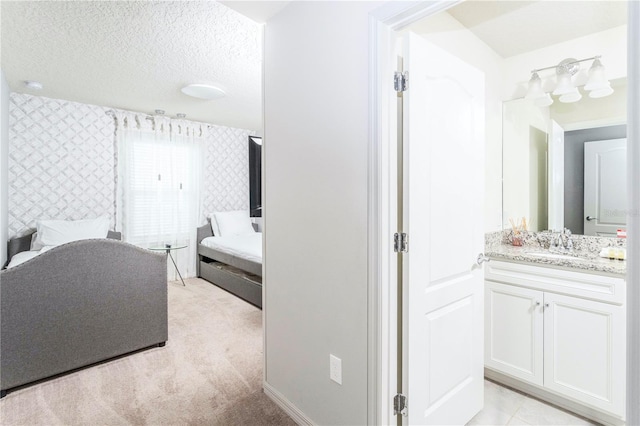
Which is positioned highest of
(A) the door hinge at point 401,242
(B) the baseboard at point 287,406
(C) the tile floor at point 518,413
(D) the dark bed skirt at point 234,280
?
(A) the door hinge at point 401,242

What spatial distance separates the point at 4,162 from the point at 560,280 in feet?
16.4

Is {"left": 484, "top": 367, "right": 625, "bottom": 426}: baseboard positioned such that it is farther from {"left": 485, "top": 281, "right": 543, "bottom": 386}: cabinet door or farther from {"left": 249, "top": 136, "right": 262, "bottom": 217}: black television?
{"left": 249, "top": 136, "right": 262, "bottom": 217}: black television

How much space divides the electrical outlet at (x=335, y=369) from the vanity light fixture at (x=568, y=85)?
2337 millimetres

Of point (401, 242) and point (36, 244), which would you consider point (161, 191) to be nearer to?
point (36, 244)

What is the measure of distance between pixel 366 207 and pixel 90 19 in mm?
2298

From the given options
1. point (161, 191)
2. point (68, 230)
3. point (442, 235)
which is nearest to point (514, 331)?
point (442, 235)

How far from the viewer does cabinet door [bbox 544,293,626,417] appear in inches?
65.7

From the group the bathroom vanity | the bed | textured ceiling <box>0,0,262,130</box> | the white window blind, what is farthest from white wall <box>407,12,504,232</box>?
the white window blind

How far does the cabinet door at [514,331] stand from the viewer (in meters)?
1.94

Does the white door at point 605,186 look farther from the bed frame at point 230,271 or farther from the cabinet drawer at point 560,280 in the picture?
the bed frame at point 230,271

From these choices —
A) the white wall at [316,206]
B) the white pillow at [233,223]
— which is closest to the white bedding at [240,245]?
the white pillow at [233,223]

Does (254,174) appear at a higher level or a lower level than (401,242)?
higher

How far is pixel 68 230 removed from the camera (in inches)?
149

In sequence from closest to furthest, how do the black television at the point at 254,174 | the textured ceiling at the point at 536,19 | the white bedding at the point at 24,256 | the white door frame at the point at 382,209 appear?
the white door frame at the point at 382,209 → the textured ceiling at the point at 536,19 → the white bedding at the point at 24,256 → the black television at the point at 254,174
